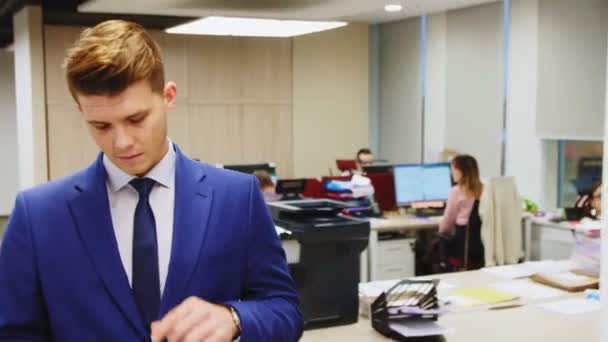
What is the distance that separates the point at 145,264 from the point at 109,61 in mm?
360

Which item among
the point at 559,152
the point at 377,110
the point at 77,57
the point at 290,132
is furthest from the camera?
the point at 377,110

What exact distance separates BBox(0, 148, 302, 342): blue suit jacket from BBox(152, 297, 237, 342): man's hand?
0.09 meters

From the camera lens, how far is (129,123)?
1.21 m

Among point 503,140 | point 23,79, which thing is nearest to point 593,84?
point 503,140

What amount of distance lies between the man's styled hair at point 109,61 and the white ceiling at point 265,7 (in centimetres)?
551

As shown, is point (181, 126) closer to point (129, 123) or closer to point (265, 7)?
point (265, 7)

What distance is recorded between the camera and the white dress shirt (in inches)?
50.8

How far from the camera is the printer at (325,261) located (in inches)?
105

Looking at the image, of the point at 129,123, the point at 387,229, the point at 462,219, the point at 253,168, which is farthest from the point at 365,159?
the point at 129,123

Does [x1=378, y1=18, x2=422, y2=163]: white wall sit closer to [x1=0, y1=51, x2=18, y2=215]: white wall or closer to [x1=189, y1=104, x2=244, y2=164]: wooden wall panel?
[x1=189, y1=104, x2=244, y2=164]: wooden wall panel

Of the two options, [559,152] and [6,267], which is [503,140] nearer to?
[559,152]

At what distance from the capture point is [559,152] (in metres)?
7.19

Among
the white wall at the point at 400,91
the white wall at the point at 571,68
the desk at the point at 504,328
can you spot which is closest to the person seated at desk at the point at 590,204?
the white wall at the point at 571,68

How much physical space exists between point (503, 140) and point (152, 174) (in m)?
6.74
